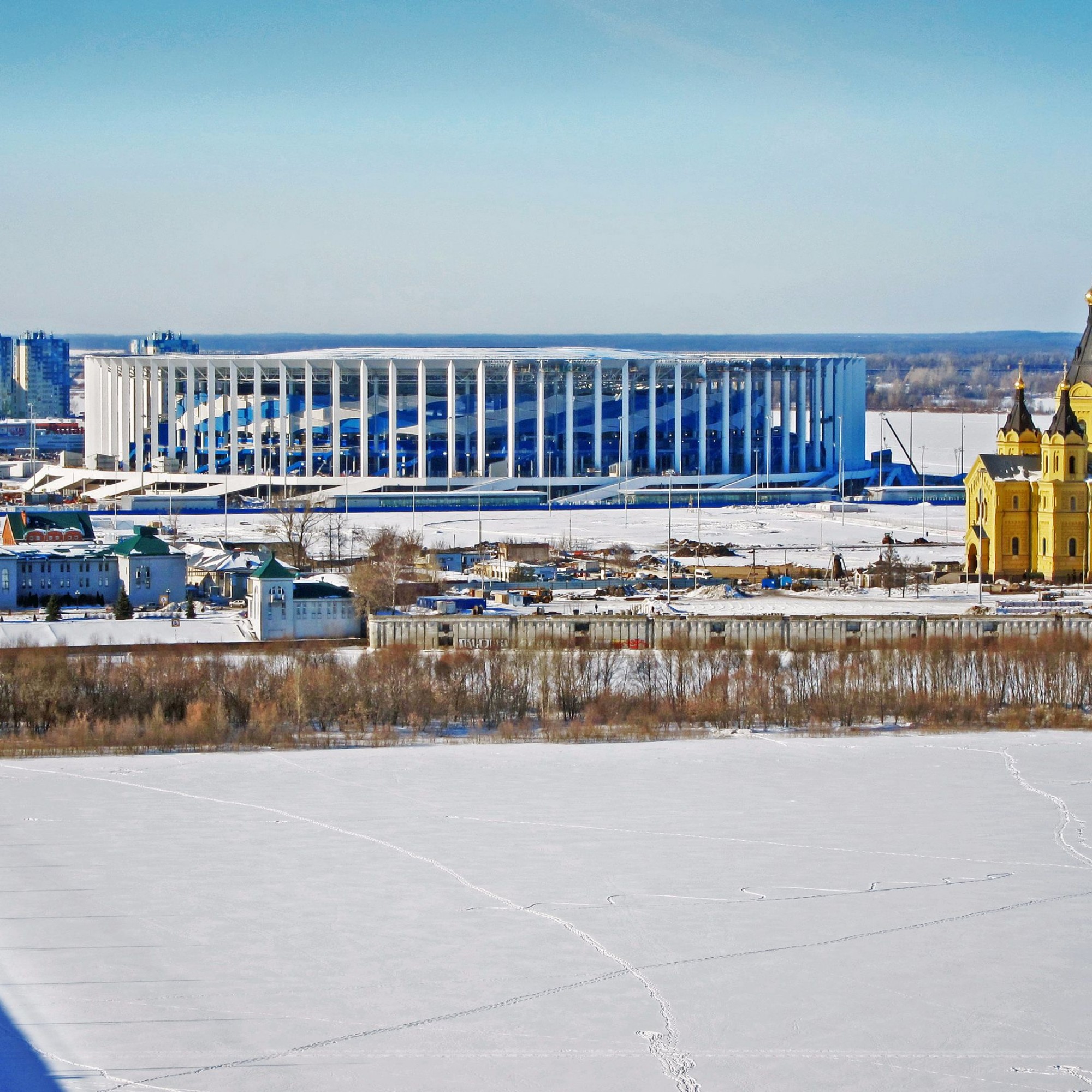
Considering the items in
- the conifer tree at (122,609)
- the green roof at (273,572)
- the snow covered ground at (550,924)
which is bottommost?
the snow covered ground at (550,924)

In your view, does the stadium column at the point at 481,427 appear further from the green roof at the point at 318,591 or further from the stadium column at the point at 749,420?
the green roof at the point at 318,591

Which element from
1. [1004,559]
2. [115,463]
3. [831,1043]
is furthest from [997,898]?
[115,463]

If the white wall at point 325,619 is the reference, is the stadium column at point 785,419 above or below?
above

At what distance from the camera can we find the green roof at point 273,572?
34.6 metres

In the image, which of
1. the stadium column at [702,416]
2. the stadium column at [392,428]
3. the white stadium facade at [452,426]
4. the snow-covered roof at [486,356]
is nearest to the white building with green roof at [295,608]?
the white stadium facade at [452,426]

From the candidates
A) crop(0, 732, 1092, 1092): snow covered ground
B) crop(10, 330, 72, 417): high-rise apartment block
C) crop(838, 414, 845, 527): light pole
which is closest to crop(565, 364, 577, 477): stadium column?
crop(838, 414, 845, 527): light pole

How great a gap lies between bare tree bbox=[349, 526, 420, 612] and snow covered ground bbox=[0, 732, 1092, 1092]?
11291mm

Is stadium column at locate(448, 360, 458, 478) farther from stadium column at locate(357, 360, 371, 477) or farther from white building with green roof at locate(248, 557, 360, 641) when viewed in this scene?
white building with green roof at locate(248, 557, 360, 641)

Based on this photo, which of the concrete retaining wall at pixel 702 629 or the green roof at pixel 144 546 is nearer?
the concrete retaining wall at pixel 702 629

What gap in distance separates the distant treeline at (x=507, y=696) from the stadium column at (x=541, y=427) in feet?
126

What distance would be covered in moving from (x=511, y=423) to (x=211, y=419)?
34.1 feet

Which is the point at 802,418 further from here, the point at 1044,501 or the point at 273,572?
the point at 273,572

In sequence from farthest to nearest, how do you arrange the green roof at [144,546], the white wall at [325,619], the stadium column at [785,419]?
the stadium column at [785,419]
the green roof at [144,546]
the white wall at [325,619]

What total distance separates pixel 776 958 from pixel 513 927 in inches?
90.0
